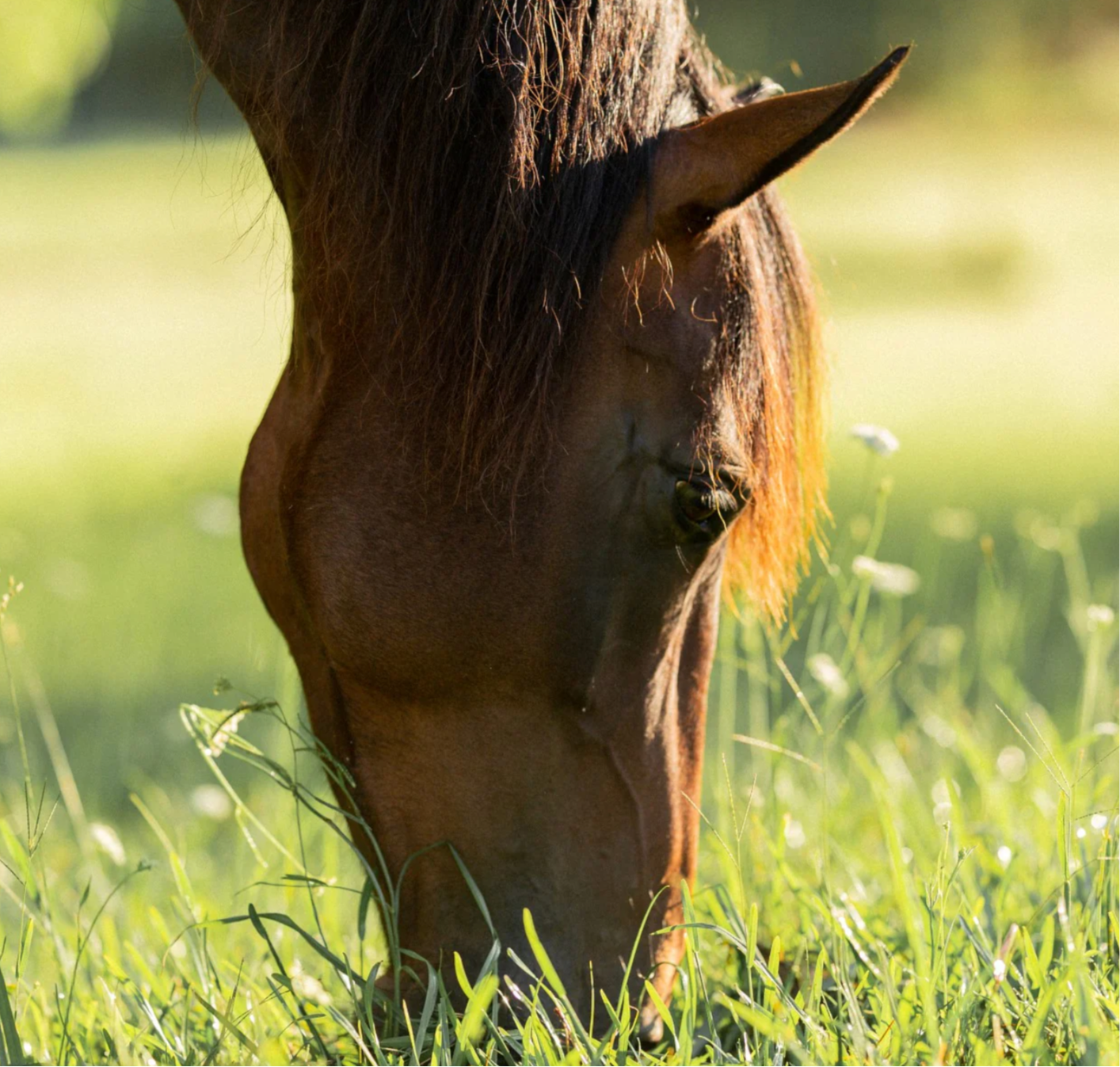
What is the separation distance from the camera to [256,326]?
1355cm

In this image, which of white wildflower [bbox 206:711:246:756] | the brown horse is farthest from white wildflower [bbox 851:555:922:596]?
white wildflower [bbox 206:711:246:756]

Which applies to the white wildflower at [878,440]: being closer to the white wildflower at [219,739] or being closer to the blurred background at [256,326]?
the blurred background at [256,326]

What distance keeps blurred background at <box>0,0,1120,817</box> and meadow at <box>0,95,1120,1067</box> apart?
48 millimetres

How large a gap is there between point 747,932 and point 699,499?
44 centimetres

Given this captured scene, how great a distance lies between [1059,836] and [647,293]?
0.72 metres

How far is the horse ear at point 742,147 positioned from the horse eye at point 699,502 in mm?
262

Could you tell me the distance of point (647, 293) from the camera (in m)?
1.34

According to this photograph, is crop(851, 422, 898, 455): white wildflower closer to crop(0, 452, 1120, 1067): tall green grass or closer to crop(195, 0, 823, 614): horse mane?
crop(0, 452, 1120, 1067): tall green grass

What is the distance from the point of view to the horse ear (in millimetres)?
1223

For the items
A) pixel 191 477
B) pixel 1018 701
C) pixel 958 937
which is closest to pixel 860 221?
pixel 191 477

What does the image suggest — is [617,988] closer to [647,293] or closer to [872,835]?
[647,293]

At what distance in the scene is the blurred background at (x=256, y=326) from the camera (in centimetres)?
390

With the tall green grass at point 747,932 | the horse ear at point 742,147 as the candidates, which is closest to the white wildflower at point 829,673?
the tall green grass at point 747,932

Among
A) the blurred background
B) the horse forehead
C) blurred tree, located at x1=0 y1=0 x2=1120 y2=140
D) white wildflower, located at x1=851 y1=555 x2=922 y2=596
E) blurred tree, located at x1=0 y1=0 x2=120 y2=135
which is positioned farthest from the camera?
blurred tree, located at x1=0 y1=0 x2=1120 y2=140
